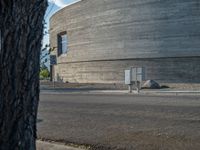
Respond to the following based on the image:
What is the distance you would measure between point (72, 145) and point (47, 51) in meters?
2.99

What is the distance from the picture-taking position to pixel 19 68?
2854 millimetres

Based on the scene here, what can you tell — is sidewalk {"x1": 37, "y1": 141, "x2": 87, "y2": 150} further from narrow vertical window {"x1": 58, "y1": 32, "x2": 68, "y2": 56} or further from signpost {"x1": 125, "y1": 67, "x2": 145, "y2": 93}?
narrow vertical window {"x1": 58, "y1": 32, "x2": 68, "y2": 56}

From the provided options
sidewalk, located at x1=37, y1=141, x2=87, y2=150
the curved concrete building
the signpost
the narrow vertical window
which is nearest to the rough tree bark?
sidewalk, located at x1=37, y1=141, x2=87, y2=150

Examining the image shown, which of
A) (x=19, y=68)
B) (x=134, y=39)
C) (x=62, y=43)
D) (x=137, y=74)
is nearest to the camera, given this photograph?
(x=19, y=68)

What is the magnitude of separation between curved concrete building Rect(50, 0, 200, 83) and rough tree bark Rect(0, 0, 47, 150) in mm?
44358

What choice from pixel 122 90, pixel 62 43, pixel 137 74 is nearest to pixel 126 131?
pixel 137 74

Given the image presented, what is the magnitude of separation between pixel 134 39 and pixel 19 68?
155ft

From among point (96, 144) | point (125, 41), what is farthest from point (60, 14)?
point (96, 144)

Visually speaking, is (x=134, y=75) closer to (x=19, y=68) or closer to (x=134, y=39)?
(x=134, y=39)

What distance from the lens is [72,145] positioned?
7.35 metres

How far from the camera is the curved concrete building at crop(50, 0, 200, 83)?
153 ft

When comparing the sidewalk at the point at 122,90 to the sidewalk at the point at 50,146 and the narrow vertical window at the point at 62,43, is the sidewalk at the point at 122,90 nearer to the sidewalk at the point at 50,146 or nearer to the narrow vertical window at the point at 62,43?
the sidewalk at the point at 50,146

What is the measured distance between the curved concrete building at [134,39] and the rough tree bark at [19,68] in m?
44.4

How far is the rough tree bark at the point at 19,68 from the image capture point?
2.79 meters
